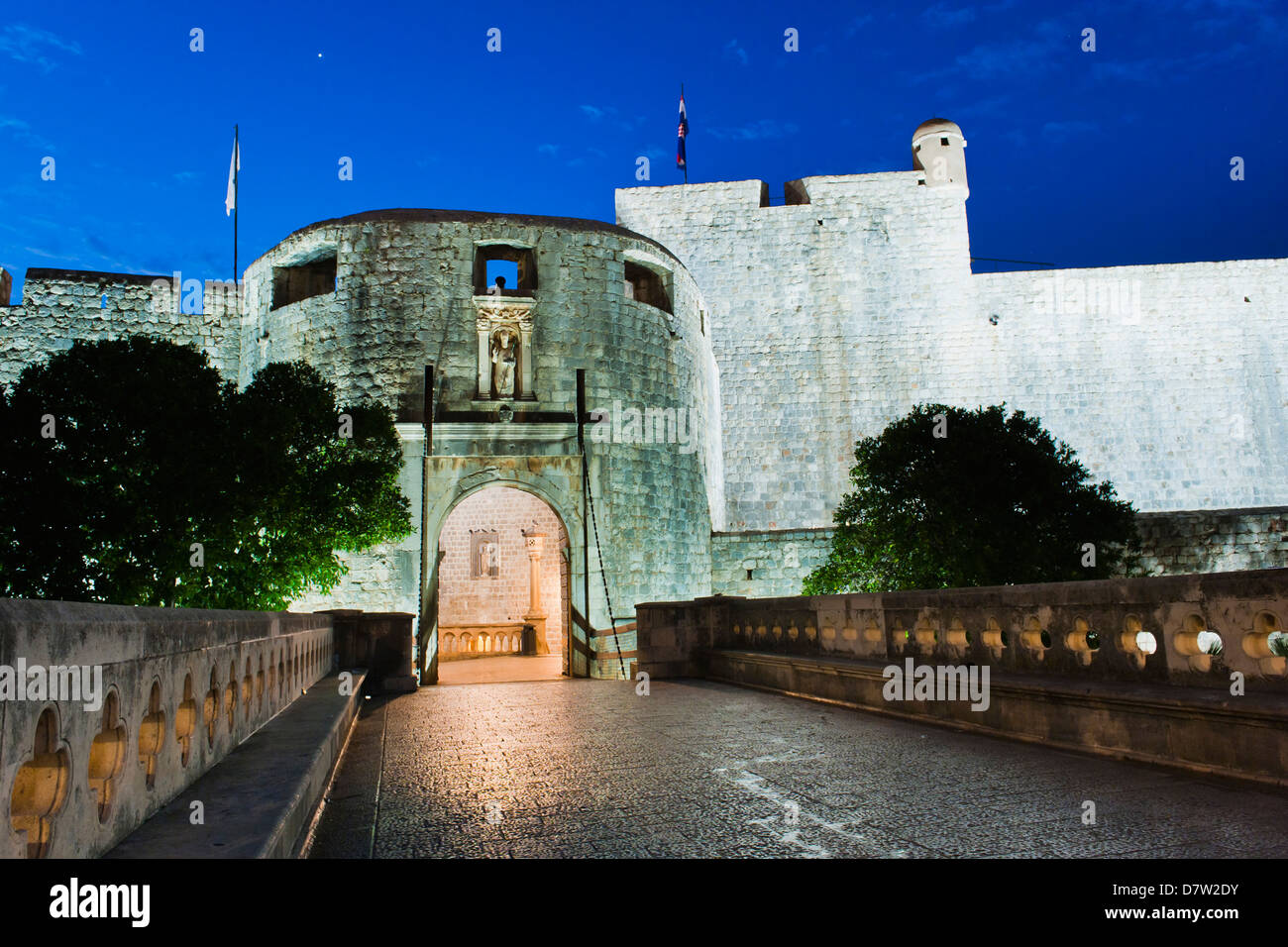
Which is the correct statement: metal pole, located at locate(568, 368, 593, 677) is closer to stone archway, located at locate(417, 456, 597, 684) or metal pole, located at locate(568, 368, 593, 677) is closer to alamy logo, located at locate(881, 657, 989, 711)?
stone archway, located at locate(417, 456, 597, 684)

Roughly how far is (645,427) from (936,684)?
1071cm

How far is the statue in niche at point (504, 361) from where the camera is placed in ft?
49.8

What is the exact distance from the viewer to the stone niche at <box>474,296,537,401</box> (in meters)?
15.2

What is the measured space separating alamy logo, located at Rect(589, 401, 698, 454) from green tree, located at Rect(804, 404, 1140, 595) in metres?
3.60

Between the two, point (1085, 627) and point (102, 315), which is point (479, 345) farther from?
point (1085, 627)

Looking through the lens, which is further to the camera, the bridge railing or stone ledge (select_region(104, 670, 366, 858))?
the bridge railing

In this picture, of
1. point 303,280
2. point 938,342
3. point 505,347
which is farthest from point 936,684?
point 938,342

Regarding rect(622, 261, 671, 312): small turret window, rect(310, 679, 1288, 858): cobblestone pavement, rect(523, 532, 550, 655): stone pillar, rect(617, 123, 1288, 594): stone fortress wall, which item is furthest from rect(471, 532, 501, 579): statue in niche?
rect(310, 679, 1288, 858): cobblestone pavement

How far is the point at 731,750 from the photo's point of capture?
498cm

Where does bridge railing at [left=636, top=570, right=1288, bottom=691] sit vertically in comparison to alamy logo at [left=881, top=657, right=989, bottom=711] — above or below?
above

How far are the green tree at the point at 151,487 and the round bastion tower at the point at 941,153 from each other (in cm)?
1971
